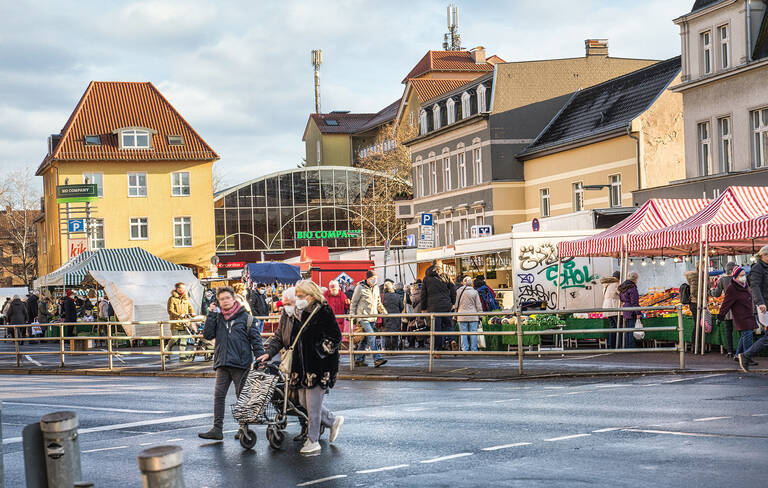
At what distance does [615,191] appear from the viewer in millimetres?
46844

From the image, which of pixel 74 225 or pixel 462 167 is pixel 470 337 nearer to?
pixel 74 225

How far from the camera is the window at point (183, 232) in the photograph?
246ft

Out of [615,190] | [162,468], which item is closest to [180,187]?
[615,190]

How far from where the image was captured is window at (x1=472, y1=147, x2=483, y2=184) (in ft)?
186

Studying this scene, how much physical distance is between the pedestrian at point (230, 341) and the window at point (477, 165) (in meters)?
45.1

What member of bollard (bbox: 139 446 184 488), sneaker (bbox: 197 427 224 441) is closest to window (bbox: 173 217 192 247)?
sneaker (bbox: 197 427 224 441)

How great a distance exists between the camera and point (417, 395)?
16.4 m

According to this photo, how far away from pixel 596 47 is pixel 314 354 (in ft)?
163

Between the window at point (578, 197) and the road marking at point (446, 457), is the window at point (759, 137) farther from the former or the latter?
the road marking at point (446, 457)

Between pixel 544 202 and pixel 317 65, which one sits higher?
pixel 317 65

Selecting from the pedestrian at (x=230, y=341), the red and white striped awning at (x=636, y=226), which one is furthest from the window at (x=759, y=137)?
the pedestrian at (x=230, y=341)

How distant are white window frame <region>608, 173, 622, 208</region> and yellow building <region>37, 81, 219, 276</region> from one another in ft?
111

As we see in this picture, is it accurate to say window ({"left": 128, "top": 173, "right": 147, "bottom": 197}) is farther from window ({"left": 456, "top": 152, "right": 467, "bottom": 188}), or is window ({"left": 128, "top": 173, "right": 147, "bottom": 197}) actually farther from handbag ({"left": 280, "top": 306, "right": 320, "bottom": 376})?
handbag ({"left": 280, "top": 306, "right": 320, "bottom": 376})

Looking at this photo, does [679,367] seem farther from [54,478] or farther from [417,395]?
[54,478]
